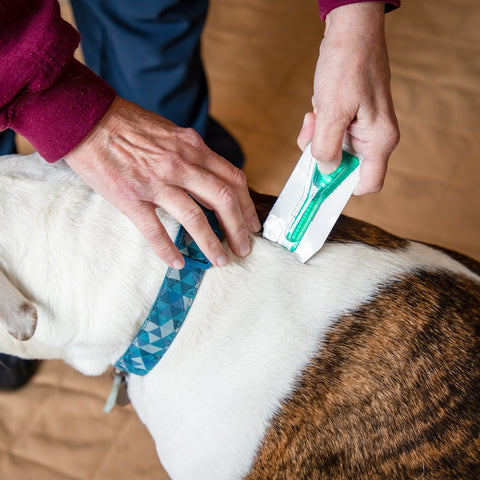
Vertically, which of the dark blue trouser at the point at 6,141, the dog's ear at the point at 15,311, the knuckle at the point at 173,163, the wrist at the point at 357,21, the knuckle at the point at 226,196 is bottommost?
the dark blue trouser at the point at 6,141

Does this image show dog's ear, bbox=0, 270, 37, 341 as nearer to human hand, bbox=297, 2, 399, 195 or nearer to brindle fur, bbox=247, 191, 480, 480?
brindle fur, bbox=247, 191, 480, 480

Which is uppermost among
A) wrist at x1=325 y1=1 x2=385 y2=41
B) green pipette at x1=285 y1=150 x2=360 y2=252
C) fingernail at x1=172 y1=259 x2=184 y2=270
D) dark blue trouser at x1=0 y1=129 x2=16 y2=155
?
wrist at x1=325 y1=1 x2=385 y2=41

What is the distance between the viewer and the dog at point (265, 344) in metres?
0.95

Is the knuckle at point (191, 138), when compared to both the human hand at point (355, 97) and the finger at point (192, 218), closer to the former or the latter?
the finger at point (192, 218)

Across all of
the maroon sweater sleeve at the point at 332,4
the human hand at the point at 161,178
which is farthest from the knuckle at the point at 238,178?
the maroon sweater sleeve at the point at 332,4

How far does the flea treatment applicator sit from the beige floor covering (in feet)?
2.91

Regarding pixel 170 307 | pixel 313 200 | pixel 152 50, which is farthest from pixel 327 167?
pixel 152 50

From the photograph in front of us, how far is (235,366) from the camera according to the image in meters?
1.00

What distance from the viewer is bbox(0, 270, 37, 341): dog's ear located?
0.89 m

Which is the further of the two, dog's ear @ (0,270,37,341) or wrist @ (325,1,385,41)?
wrist @ (325,1,385,41)

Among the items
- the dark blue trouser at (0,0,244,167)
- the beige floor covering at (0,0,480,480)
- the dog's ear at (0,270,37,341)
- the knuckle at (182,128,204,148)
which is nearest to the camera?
the dog's ear at (0,270,37,341)

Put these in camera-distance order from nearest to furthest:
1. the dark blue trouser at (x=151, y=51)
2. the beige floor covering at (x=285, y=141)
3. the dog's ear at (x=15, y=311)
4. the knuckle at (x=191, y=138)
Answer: the dog's ear at (x=15, y=311), the knuckle at (x=191, y=138), the beige floor covering at (x=285, y=141), the dark blue trouser at (x=151, y=51)

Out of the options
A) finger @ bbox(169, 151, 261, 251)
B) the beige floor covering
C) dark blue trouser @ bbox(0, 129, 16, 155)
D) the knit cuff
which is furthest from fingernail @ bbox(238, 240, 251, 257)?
dark blue trouser @ bbox(0, 129, 16, 155)

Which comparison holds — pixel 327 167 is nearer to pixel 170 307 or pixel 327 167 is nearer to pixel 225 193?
pixel 225 193
